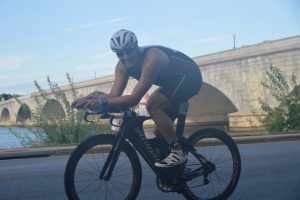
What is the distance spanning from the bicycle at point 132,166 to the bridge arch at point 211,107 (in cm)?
4034

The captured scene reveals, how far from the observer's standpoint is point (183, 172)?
12.9ft

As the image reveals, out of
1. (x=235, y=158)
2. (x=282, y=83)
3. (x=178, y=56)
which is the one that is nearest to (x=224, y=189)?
(x=235, y=158)

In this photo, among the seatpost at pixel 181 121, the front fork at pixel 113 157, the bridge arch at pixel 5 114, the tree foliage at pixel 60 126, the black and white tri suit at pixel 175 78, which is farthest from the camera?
the bridge arch at pixel 5 114

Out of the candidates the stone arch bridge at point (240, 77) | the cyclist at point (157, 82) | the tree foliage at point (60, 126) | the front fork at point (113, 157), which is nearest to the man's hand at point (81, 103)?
the cyclist at point (157, 82)

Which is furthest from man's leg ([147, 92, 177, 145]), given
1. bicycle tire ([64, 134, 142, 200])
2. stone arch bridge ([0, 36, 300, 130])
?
stone arch bridge ([0, 36, 300, 130])

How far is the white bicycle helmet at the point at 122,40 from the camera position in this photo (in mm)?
3682

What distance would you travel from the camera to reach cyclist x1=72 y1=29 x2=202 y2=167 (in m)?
3.70

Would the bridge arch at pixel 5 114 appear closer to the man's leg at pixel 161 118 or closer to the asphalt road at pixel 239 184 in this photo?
the asphalt road at pixel 239 184

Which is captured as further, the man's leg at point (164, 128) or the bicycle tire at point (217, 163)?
the bicycle tire at point (217, 163)

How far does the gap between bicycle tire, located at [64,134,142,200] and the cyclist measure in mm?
209

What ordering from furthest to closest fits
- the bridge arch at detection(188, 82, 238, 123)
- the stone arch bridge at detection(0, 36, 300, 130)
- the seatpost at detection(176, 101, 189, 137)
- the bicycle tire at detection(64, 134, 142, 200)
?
the bridge arch at detection(188, 82, 238, 123)
the stone arch bridge at detection(0, 36, 300, 130)
the seatpost at detection(176, 101, 189, 137)
the bicycle tire at detection(64, 134, 142, 200)

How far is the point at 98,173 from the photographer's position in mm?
3834

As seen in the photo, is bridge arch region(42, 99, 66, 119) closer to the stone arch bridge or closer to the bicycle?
the bicycle

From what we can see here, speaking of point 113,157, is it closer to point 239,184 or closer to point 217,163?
point 217,163
